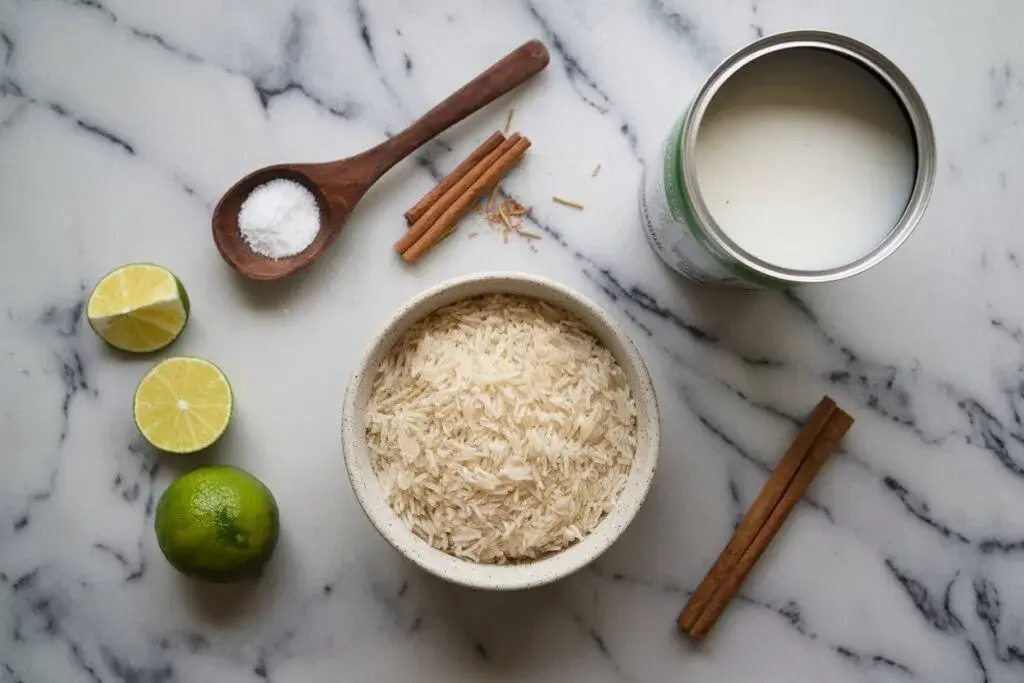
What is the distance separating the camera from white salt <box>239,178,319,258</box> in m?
1.16

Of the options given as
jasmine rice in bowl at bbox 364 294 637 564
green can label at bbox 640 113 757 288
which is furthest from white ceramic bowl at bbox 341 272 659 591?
green can label at bbox 640 113 757 288

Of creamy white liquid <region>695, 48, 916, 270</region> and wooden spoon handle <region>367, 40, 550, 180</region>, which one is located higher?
creamy white liquid <region>695, 48, 916, 270</region>

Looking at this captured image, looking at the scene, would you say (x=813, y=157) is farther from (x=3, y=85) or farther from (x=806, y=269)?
(x=3, y=85)

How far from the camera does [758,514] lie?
46.7 inches

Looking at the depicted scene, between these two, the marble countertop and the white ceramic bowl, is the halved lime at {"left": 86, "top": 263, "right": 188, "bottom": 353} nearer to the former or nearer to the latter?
the marble countertop

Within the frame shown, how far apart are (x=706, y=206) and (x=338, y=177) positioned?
504 millimetres

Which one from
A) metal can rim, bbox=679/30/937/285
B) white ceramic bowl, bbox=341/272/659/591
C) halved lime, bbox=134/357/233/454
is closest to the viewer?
metal can rim, bbox=679/30/937/285

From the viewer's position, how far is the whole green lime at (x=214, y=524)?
3.46 ft

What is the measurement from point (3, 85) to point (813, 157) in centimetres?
105

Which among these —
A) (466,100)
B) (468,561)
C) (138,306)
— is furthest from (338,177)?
(468,561)

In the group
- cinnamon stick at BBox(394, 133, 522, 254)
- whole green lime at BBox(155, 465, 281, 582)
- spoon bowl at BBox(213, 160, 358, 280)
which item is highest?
cinnamon stick at BBox(394, 133, 522, 254)

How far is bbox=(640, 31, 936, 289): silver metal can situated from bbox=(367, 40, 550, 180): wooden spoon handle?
28 cm

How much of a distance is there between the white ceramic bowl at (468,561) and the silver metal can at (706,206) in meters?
0.16

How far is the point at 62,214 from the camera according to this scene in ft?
3.96
